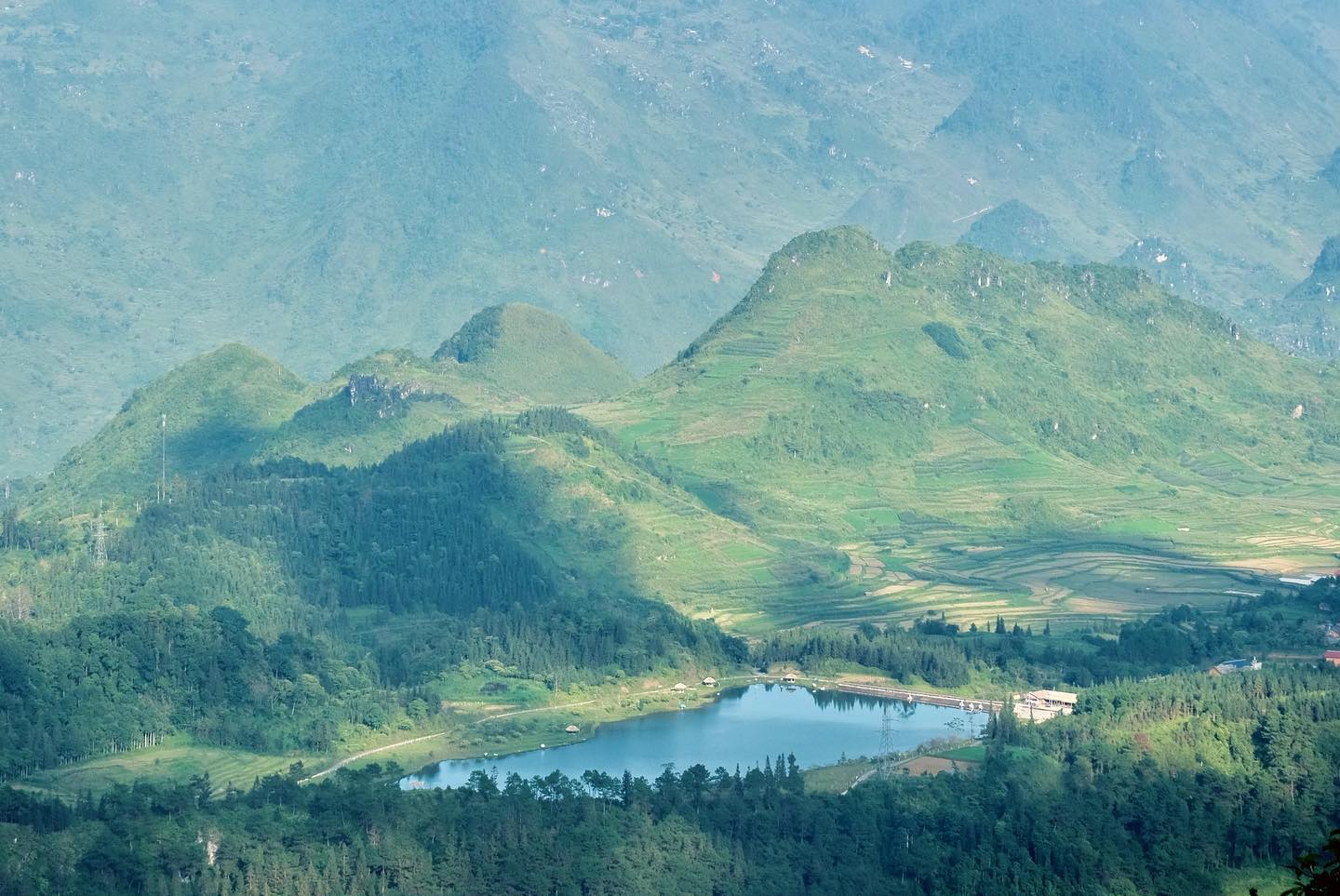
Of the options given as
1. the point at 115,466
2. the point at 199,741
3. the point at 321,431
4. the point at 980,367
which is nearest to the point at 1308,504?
the point at 980,367

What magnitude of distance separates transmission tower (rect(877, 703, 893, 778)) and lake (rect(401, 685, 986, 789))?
0.66ft

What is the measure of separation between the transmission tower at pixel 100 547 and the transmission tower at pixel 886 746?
3564cm

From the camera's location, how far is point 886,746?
109 meters

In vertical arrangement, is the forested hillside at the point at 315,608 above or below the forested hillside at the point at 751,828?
above

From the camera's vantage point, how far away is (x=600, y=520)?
5694 inches

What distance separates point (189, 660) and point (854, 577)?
1596 inches

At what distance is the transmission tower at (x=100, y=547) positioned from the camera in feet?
429

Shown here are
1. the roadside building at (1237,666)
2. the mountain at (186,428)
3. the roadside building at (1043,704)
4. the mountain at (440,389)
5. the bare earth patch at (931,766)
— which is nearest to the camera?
the bare earth patch at (931,766)

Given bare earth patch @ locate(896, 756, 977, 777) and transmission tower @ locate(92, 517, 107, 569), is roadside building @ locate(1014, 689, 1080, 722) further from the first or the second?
transmission tower @ locate(92, 517, 107, 569)

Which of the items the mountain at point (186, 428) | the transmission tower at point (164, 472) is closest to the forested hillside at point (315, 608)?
the transmission tower at point (164, 472)

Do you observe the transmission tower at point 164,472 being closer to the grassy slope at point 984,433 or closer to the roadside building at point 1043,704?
the grassy slope at point 984,433

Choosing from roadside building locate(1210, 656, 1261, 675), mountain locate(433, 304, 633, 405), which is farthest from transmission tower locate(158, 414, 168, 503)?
roadside building locate(1210, 656, 1261, 675)

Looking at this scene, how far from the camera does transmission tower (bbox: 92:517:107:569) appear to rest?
429 ft

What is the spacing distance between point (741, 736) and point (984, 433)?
63491 mm
